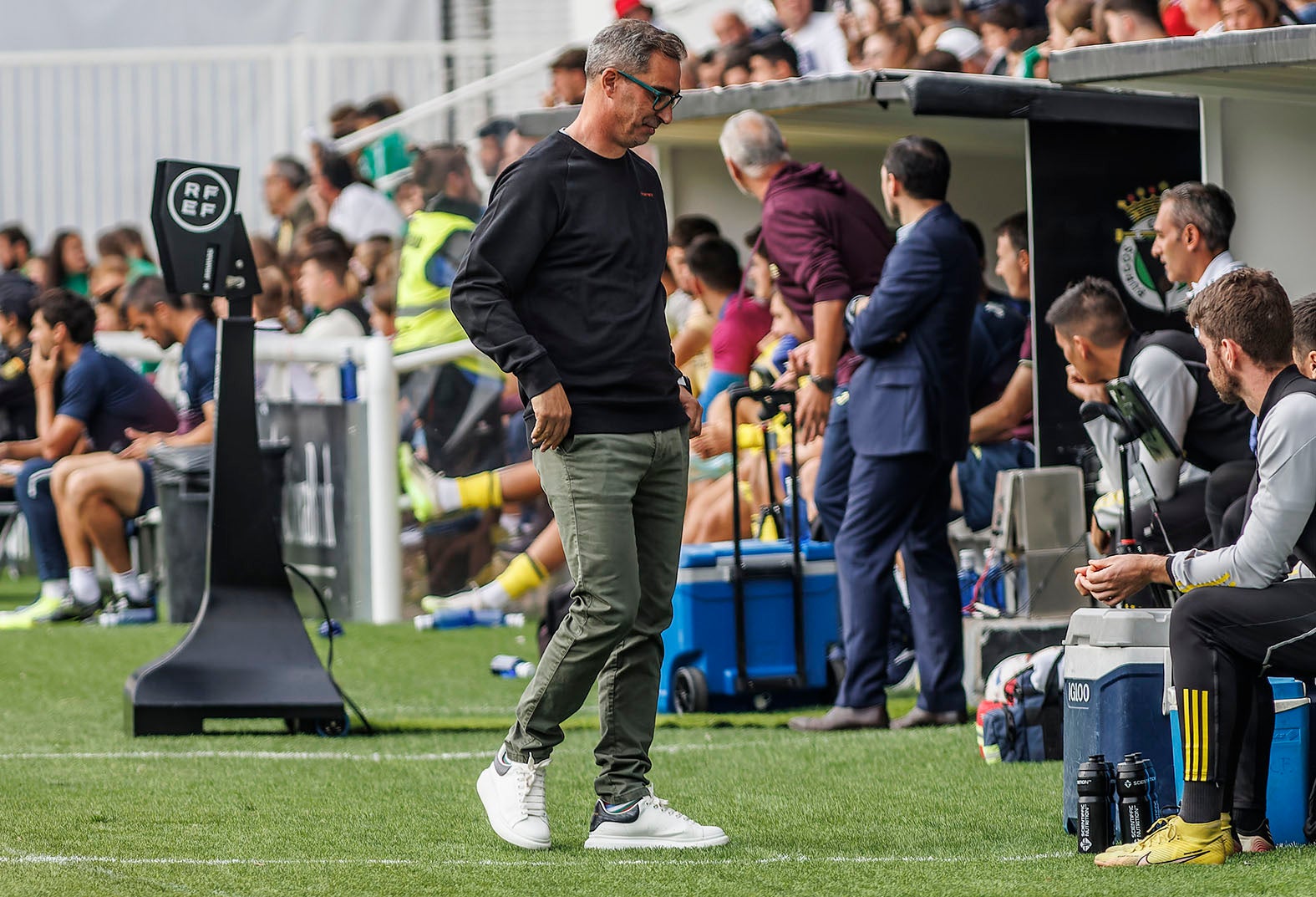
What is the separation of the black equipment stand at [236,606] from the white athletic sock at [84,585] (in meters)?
4.80

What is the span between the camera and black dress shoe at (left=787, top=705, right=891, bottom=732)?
279 inches

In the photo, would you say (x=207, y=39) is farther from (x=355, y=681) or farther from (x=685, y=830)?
(x=685, y=830)

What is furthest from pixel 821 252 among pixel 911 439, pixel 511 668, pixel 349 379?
pixel 349 379

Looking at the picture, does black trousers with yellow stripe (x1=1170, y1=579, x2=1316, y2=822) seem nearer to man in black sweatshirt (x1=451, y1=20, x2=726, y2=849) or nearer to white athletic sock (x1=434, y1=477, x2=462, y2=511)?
man in black sweatshirt (x1=451, y1=20, x2=726, y2=849)

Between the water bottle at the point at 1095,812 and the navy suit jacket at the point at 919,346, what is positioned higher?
the navy suit jacket at the point at 919,346

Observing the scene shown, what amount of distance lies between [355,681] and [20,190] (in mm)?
11873

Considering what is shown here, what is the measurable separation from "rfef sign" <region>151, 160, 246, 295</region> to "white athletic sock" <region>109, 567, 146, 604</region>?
16.6ft

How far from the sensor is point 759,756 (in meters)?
6.49

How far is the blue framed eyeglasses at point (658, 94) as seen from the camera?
4.74 m

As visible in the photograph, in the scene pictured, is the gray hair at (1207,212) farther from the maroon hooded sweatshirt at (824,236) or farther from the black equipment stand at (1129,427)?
the maroon hooded sweatshirt at (824,236)

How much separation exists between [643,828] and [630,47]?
1831mm

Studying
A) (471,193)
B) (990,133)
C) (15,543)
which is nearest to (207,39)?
(15,543)

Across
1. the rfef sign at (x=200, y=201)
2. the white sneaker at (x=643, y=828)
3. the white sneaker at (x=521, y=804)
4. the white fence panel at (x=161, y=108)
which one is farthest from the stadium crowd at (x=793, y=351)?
the white fence panel at (x=161, y=108)

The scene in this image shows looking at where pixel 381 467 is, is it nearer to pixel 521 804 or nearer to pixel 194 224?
pixel 194 224
